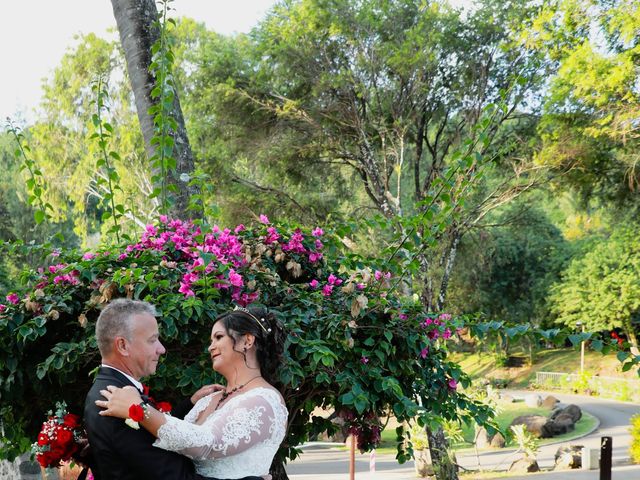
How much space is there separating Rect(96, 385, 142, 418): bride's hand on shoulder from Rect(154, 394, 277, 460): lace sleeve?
143 millimetres

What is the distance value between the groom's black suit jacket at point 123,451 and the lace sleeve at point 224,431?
0.16 feet

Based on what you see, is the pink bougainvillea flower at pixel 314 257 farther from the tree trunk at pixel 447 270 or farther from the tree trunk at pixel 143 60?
the tree trunk at pixel 447 270

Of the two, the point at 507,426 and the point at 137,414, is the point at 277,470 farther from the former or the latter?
the point at 507,426

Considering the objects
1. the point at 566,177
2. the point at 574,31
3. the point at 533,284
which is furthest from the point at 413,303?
the point at 533,284

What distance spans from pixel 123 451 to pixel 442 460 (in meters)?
12.7

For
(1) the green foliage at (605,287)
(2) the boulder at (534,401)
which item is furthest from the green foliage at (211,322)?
(1) the green foliage at (605,287)

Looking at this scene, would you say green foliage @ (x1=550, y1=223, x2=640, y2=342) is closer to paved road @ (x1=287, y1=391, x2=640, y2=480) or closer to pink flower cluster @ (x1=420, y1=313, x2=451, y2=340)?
paved road @ (x1=287, y1=391, x2=640, y2=480)

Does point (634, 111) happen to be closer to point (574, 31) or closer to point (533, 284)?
point (574, 31)

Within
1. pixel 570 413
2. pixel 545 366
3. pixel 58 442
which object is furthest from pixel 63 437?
pixel 545 366

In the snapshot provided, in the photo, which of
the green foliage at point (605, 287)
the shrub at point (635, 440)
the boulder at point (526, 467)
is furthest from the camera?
the green foliage at point (605, 287)

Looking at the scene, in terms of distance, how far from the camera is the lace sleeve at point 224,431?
272 cm

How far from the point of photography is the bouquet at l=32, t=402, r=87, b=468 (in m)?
3.32

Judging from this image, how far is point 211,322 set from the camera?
12.6 feet

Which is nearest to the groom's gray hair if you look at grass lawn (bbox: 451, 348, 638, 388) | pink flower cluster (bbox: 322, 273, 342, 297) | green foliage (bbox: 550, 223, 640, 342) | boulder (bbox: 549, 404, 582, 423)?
pink flower cluster (bbox: 322, 273, 342, 297)
